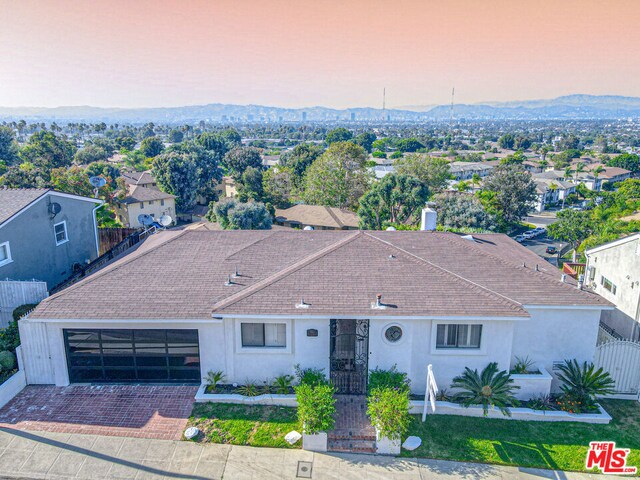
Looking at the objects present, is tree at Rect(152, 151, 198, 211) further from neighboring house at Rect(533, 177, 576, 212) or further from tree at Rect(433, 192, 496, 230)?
neighboring house at Rect(533, 177, 576, 212)

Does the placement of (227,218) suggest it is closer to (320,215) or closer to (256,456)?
(320,215)

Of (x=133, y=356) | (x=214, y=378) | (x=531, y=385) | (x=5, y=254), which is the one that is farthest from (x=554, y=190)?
(x=5, y=254)

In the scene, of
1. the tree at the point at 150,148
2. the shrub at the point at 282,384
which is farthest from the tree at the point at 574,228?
the tree at the point at 150,148

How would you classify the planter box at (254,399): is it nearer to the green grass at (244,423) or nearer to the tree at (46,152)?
the green grass at (244,423)

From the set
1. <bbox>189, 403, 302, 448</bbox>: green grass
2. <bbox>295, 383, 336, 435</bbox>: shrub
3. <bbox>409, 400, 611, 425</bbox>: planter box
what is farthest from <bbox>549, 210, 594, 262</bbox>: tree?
<bbox>189, 403, 302, 448</bbox>: green grass

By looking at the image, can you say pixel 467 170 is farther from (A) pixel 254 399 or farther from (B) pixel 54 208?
(A) pixel 254 399

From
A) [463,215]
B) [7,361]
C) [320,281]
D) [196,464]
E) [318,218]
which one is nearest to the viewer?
[196,464]
